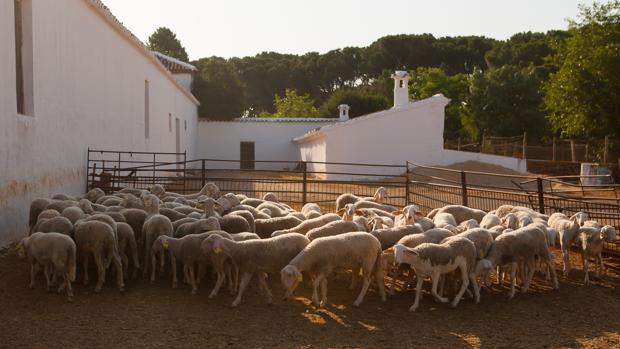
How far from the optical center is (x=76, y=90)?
51.4 feet

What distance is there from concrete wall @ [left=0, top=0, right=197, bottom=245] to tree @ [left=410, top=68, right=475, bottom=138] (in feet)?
100

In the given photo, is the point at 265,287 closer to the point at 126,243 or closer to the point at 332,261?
the point at 332,261

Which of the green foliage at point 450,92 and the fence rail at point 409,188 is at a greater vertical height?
the green foliage at point 450,92

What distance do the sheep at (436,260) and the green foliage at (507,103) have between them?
3669cm

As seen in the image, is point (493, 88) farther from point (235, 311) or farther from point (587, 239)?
point (235, 311)

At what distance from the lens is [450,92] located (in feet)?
174

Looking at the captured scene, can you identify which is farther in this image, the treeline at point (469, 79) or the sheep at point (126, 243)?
A: the treeline at point (469, 79)

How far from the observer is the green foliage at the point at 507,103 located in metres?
43.0

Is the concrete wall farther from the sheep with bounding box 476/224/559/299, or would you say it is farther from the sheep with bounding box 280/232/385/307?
the sheep with bounding box 476/224/559/299

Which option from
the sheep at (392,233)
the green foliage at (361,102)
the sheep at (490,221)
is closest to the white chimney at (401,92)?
the green foliage at (361,102)

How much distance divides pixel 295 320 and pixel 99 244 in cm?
279

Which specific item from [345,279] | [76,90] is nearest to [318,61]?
[76,90]

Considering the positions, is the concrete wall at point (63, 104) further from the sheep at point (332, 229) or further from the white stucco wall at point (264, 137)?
the white stucco wall at point (264, 137)

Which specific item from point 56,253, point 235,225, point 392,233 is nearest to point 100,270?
point 56,253
